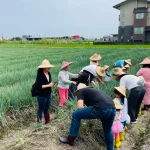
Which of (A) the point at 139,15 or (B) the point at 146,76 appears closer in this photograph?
(B) the point at 146,76

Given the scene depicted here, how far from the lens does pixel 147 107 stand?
571 centimetres

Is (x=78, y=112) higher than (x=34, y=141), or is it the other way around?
(x=78, y=112)

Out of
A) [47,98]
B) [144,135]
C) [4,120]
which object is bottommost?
[144,135]

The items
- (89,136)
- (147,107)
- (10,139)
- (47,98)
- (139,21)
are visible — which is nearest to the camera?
(89,136)

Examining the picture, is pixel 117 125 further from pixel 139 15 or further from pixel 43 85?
pixel 139 15

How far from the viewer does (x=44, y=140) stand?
333 centimetres

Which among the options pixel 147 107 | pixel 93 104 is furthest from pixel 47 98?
pixel 147 107

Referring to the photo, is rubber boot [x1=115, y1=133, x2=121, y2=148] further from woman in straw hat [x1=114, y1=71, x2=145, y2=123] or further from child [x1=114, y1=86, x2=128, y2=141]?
woman in straw hat [x1=114, y1=71, x2=145, y2=123]

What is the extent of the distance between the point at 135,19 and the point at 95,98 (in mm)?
38591

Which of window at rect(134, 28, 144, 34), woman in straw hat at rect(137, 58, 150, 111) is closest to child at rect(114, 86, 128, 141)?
woman in straw hat at rect(137, 58, 150, 111)

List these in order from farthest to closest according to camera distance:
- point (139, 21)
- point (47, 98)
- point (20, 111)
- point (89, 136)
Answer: point (139, 21) → point (20, 111) → point (47, 98) → point (89, 136)

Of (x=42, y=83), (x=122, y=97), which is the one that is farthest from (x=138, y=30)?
(x=42, y=83)

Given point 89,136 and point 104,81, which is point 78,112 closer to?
point 89,136

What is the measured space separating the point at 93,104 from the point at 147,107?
286 centimetres
